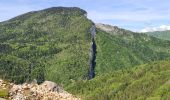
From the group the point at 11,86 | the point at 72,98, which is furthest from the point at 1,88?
the point at 72,98

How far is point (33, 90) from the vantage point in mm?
33625

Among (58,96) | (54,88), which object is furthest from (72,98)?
(54,88)

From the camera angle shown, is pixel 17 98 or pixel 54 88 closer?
pixel 17 98

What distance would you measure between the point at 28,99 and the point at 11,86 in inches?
Result: 121

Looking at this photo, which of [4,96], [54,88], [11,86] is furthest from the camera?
[54,88]

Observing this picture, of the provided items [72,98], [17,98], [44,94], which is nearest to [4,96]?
[17,98]

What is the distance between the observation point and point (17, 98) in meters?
31.9

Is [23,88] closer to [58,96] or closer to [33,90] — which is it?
[33,90]

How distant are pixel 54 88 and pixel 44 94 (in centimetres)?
614

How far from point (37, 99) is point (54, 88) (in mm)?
7334

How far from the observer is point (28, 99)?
105 feet

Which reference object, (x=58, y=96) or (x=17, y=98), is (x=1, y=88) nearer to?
(x=17, y=98)

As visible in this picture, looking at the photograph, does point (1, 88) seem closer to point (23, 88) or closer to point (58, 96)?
point (23, 88)

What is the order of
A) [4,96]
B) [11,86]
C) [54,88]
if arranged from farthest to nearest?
[54,88]
[11,86]
[4,96]
